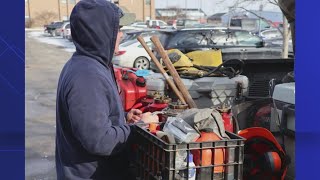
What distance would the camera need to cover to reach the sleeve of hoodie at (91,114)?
5.92 feet

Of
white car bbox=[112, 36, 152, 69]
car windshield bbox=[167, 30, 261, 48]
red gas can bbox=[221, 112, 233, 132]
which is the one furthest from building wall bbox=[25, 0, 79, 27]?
car windshield bbox=[167, 30, 261, 48]

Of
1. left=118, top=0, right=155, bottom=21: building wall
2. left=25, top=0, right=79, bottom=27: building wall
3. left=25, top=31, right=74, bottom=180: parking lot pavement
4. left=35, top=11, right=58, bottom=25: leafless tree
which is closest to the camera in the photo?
left=25, top=0, right=79, bottom=27: building wall

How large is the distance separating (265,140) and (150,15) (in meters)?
41.3

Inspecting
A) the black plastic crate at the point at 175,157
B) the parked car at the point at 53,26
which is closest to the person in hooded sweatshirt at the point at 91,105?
the black plastic crate at the point at 175,157

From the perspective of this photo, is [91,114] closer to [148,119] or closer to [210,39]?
[148,119]

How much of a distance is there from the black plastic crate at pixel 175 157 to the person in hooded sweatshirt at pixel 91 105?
0.14 meters

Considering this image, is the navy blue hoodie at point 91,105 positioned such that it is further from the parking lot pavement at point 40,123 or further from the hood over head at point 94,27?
the parking lot pavement at point 40,123

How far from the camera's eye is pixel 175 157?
1.76 meters

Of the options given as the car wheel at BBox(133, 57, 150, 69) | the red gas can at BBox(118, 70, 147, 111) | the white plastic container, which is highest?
the red gas can at BBox(118, 70, 147, 111)

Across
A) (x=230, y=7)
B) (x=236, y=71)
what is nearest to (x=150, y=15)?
(x=230, y=7)

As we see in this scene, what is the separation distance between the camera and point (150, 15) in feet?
141

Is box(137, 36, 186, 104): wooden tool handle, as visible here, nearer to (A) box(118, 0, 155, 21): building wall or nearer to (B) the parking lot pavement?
(A) box(118, 0, 155, 21): building wall

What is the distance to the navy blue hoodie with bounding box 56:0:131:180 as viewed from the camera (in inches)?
71.6

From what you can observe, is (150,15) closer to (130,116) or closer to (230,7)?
(230,7)
